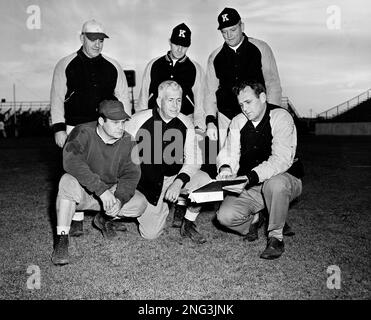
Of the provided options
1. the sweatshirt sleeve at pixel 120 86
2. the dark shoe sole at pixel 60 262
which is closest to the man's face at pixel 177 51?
the sweatshirt sleeve at pixel 120 86

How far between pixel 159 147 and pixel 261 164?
1.03 meters

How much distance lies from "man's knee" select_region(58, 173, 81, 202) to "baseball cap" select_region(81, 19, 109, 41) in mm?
1629

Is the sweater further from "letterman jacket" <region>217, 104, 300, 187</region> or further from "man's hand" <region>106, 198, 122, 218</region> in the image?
"letterman jacket" <region>217, 104, 300, 187</region>

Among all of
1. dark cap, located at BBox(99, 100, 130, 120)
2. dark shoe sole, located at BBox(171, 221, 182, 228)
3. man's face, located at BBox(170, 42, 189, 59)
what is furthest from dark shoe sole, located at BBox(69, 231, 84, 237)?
man's face, located at BBox(170, 42, 189, 59)

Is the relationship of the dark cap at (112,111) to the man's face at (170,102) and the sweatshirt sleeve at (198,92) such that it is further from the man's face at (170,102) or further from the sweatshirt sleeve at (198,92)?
the sweatshirt sleeve at (198,92)

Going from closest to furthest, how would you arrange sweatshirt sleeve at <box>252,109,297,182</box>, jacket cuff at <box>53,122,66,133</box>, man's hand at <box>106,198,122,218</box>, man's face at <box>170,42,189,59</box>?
man's hand at <box>106,198,122,218</box> < sweatshirt sleeve at <box>252,109,297,182</box> < jacket cuff at <box>53,122,66,133</box> < man's face at <box>170,42,189,59</box>

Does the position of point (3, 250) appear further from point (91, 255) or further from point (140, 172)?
point (140, 172)

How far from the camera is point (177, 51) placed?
487cm

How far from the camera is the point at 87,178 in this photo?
3645 millimetres

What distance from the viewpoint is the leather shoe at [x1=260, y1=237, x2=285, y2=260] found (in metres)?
3.65

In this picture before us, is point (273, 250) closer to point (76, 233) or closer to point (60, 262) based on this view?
point (60, 262)

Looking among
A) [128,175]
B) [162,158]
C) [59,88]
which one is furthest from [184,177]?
[59,88]

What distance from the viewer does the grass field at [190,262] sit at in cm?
295

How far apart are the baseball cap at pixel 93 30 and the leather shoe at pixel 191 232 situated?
2.16 meters
